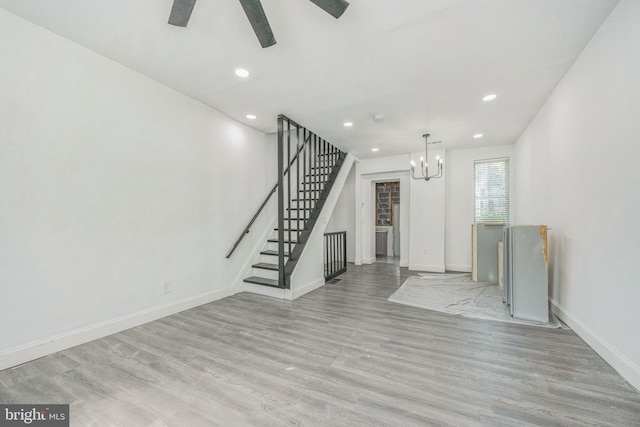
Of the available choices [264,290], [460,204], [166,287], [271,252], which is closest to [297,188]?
[271,252]

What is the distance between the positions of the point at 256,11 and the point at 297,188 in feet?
10.2

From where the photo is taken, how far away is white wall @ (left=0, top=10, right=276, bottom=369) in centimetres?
190

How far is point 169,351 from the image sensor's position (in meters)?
2.10

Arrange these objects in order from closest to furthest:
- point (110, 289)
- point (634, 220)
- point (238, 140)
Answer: point (634, 220) → point (110, 289) → point (238, 140)

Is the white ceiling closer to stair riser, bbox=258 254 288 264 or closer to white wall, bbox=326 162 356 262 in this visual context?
stair riser, bbox=258 254 288 264

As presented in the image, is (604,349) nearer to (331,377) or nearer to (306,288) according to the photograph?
(331,377)

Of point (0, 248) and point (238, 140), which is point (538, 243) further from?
point (0, 248)

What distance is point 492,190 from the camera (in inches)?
200

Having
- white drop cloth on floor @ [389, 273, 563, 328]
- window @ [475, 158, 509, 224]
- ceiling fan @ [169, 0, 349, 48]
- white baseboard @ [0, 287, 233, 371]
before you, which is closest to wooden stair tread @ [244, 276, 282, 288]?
white baseboard @ [0, 287, 233, 371]

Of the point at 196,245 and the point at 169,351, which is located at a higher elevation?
the point at 196,245

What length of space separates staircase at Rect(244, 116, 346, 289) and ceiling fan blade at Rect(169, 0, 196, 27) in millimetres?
1937

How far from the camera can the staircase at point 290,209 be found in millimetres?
3527

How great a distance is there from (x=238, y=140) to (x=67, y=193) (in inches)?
85.7

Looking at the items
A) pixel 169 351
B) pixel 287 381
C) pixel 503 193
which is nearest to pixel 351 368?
pixel 287 381
